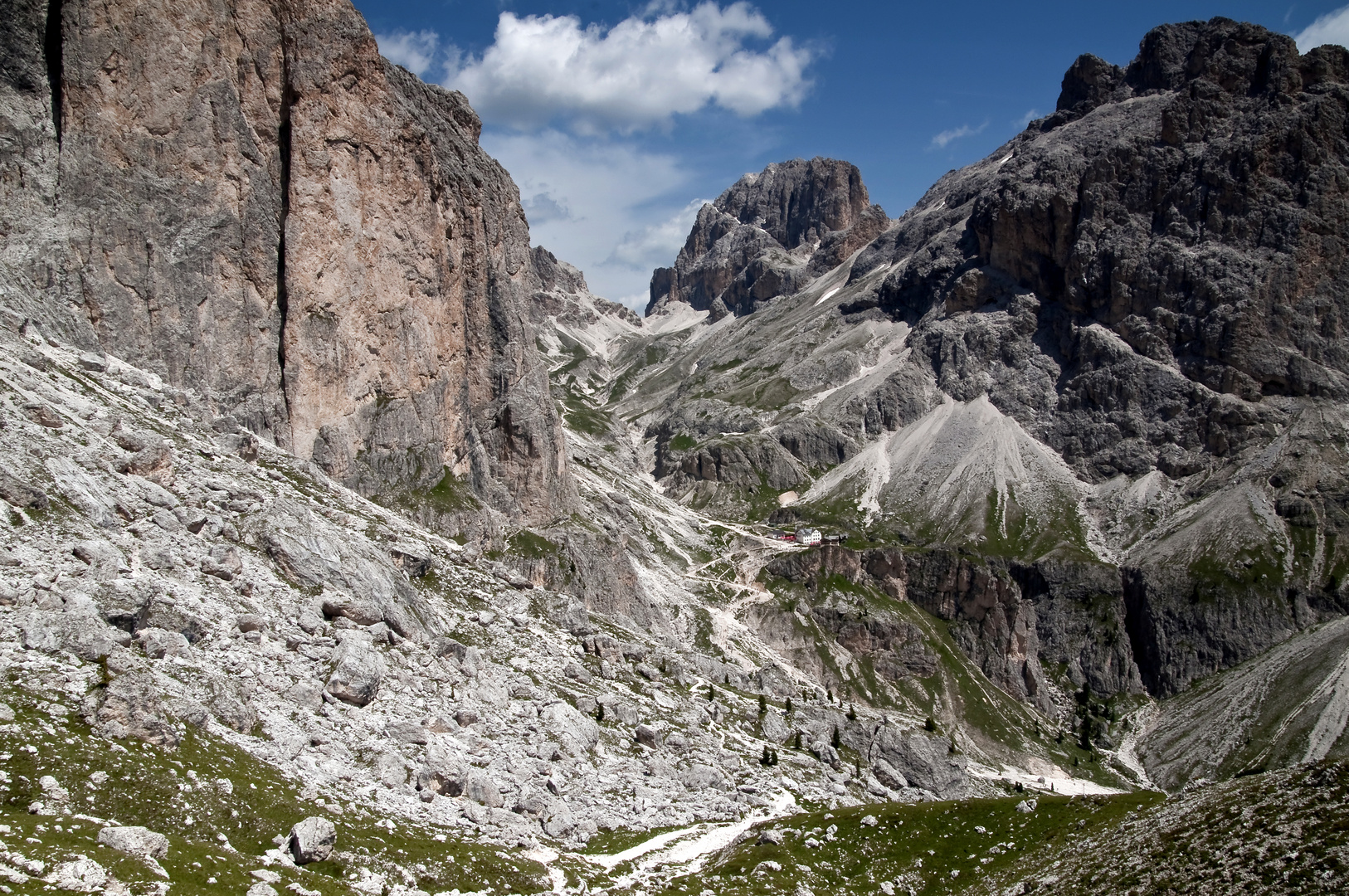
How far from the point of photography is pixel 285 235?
8694cm

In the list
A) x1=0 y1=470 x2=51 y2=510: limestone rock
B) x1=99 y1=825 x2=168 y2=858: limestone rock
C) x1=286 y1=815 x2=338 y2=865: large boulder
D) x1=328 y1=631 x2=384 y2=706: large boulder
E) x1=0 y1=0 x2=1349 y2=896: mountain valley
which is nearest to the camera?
x1=99 y1=825 x2=168 y2=858: limestone rock

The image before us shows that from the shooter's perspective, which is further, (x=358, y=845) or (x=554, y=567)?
(x=554, y=567)

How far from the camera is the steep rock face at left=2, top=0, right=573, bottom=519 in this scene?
72312mm

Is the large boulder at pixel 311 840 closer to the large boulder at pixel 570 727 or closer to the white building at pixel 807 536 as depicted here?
the large boulder at pixel 570 727

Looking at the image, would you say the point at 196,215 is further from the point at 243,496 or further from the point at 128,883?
the point at 128,883

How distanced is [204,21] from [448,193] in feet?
117

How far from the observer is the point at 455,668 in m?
58.0

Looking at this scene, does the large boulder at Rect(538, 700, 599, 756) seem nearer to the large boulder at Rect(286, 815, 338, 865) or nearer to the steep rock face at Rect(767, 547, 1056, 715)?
the large boulder at Rect(286, 815, 338, 865)

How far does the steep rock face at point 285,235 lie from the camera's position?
72.3m

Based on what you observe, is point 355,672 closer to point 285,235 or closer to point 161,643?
point 161,643

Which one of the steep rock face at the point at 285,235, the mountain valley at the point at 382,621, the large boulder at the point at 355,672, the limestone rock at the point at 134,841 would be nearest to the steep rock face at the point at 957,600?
the mountain valley at the point at 382,621

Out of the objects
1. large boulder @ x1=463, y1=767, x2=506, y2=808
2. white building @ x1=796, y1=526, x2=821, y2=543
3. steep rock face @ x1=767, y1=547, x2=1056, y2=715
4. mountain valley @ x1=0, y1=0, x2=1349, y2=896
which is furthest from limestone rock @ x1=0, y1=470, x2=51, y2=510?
white building @ x1=796, y1=526, x2=821, y2=543

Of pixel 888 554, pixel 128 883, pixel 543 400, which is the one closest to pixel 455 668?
pixel 128 883

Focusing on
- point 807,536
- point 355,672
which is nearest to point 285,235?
point 355,672
